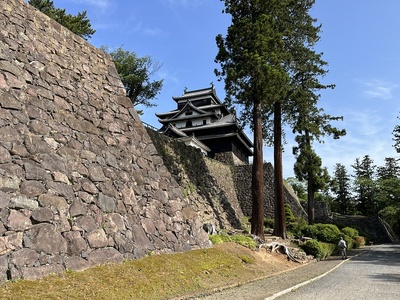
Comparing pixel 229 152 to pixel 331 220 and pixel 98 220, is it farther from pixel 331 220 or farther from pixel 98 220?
pixel 98 220

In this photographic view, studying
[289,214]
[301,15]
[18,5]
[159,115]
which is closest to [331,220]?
[289,214]

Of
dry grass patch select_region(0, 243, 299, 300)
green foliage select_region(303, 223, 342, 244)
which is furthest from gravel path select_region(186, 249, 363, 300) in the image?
green foliage select_region(303, 223, 342, 244)

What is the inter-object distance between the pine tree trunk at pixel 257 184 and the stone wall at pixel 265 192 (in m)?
11.1

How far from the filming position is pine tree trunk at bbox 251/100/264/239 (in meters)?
A: 14.3

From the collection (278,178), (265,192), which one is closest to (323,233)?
(278,178)

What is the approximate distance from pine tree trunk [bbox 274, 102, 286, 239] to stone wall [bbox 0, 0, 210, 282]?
8.97 m

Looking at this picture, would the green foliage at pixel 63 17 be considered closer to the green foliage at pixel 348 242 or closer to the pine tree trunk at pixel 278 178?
the pine tree trunk at pixel 278 178

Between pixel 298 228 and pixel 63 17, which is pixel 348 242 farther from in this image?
pixel 63 17

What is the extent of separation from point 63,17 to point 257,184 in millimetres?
16318

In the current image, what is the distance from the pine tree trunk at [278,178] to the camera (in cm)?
1728

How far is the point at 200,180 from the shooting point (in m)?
18.0

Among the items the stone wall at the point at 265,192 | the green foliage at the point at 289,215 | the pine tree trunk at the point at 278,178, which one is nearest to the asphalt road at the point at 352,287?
the pine tree trunk at the point at 278,178

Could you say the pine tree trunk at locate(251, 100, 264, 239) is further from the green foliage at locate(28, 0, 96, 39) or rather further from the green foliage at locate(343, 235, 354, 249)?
the green foliage at locate(28, 0, 96, 39)

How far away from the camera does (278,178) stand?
17.8m
